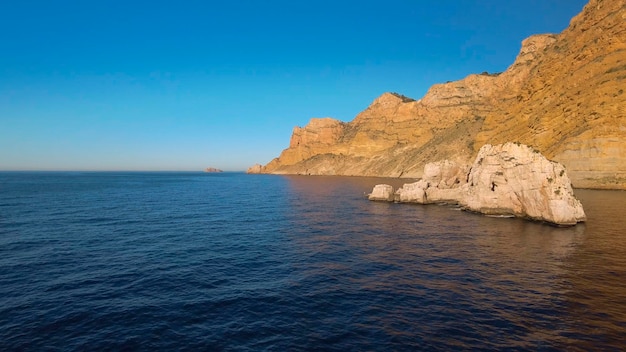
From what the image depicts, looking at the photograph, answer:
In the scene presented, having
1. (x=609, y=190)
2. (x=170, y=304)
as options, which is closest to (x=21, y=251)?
(x=170, y=304)

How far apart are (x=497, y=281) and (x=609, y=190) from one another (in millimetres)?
86835

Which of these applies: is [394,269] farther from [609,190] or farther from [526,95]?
[526,95]

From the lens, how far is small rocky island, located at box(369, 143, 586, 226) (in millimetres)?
45844

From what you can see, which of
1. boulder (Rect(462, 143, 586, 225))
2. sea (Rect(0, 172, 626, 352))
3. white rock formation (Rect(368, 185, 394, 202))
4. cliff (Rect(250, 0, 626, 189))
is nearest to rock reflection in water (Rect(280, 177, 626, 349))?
sea (Rect(0, 172, 626, 352))

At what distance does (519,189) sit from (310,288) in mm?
41567

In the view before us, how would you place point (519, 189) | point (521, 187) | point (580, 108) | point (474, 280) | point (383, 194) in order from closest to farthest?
1. point (474, 280)
2. point (521, 187)
3. point (519, 189)
4. point (383, 194)
5. point (580, 108)

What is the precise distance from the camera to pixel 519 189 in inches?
1998

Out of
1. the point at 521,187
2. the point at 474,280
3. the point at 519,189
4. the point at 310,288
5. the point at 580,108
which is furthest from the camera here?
the point at 580,108

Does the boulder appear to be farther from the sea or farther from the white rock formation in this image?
the white rock formation

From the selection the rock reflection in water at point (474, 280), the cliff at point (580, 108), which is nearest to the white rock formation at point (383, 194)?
the rock reflection in water at point (474, 280)

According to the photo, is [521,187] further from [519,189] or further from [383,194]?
[383,194]

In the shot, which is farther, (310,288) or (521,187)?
(521,187)

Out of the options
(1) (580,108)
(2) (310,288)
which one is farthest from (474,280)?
(1) (580,108)

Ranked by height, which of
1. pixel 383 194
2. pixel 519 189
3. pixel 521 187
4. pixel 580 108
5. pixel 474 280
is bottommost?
pixel 474 280
